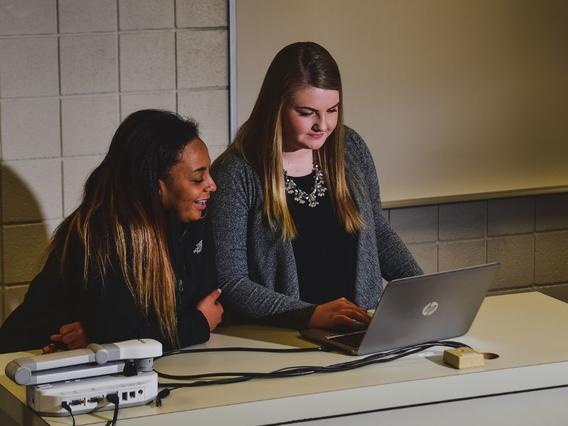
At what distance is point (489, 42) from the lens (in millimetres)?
3969

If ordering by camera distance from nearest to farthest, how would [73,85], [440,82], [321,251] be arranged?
[321,251], [73,85], [440,82]

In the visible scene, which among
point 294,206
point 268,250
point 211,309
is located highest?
point 294,206

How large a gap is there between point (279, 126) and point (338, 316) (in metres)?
0.52

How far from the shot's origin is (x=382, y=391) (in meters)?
2.24

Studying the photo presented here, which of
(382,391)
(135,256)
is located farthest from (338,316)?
(135,256)

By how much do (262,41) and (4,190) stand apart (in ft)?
3.04

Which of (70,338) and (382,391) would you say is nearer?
(382,391)

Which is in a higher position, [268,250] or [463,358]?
[268,250]

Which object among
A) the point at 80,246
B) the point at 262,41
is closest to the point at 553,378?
the point at 80,246

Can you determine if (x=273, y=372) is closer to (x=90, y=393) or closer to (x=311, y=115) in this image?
(x=90, y=393)

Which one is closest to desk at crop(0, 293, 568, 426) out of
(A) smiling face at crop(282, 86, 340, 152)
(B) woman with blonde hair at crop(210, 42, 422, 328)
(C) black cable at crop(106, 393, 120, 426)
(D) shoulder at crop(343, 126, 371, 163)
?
(C) black cable at crop(106, 393, 120, 426)

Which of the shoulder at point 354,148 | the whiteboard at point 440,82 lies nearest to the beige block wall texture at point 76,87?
the whiteboard at point 440,82

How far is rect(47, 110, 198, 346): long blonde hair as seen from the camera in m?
2.38

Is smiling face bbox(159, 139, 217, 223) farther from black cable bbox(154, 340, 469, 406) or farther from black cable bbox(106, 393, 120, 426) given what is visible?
black cable bbox(106, 393, 120, 426)
